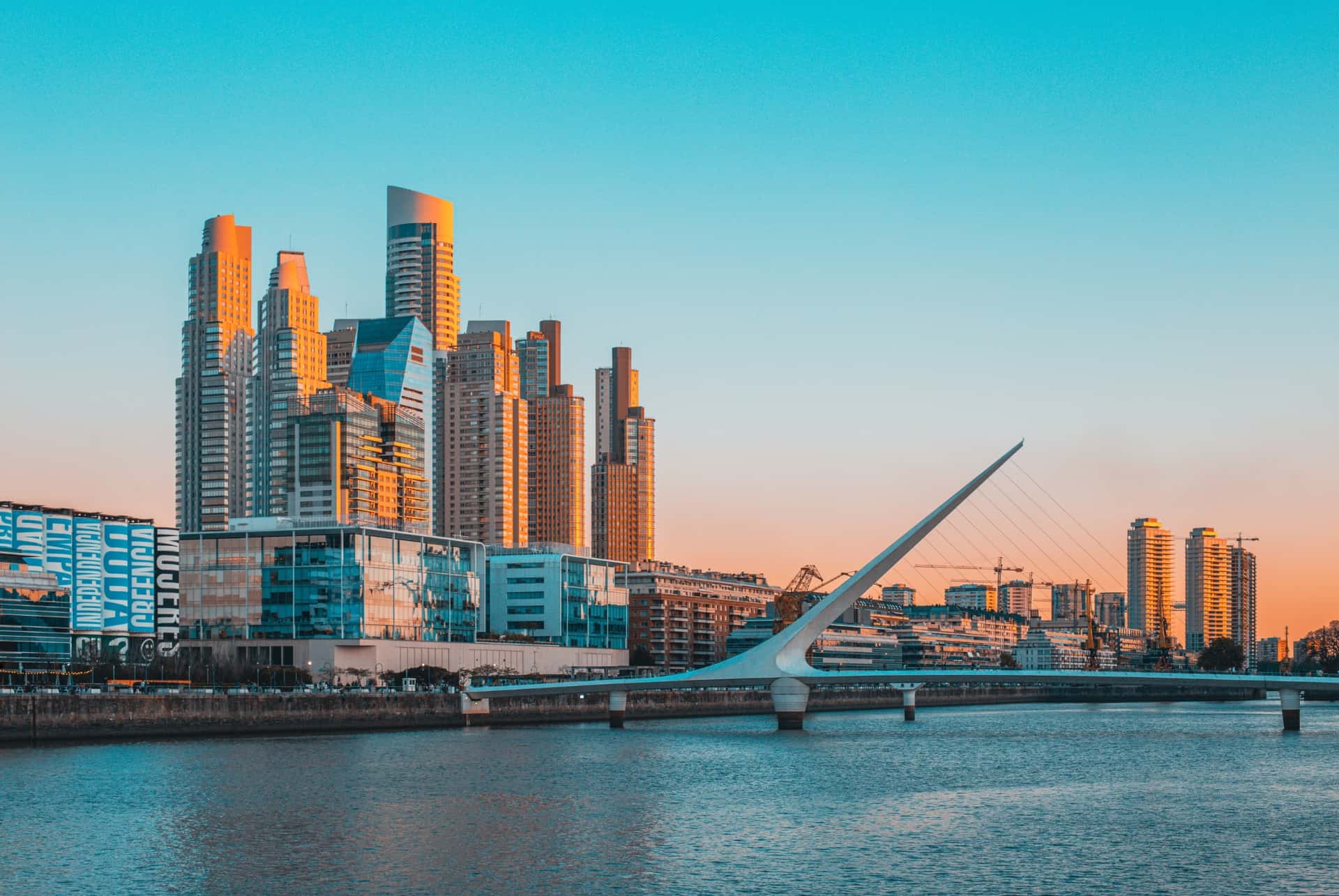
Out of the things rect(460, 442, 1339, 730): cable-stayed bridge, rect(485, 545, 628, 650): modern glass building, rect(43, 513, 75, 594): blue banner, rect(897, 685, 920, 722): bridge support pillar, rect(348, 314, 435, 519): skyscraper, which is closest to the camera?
rect(460, 442, 1339, 730): cable-stayed bridge

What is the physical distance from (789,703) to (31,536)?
29288mm

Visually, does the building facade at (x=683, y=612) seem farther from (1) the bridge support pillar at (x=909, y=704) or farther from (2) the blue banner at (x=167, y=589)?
(2) the blue banner at (x=167, y=589)

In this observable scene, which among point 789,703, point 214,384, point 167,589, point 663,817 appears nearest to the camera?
point 663,817

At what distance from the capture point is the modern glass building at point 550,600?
10156 centimetres

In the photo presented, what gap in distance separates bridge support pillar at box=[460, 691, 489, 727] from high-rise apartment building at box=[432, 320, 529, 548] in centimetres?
9494

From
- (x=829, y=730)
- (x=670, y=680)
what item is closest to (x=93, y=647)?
(x=670, y=680)

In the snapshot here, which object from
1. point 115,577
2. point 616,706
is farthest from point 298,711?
point 115,577

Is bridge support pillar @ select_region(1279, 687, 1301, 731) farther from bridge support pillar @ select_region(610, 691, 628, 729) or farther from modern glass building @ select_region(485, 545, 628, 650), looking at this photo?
modern glass building @ select_region(485, 545, 628, 650)

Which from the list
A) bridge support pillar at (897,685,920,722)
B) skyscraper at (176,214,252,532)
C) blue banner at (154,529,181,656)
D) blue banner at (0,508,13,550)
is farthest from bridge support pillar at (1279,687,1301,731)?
skyscraper at (176,214,252,532)

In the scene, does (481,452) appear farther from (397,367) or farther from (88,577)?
(88,577)

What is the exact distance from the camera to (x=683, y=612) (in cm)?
13700

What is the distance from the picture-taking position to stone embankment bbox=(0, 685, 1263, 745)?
159 feet

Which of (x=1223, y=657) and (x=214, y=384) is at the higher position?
(x=214, y=384)

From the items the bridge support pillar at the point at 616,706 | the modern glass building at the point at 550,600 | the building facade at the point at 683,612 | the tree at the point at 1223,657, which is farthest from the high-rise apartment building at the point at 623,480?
the bridge support pillar at the point at 616,706
